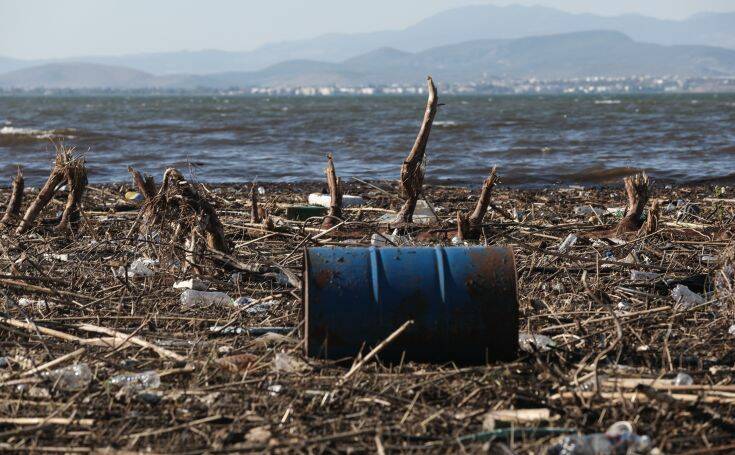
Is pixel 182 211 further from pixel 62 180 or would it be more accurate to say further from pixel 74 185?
pixel 62 180

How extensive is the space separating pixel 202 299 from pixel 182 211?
2.24ft

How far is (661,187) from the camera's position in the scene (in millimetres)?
12406

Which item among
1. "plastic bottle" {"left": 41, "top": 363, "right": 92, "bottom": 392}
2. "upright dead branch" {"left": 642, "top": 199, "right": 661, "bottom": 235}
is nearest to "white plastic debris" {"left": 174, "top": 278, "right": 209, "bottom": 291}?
"plastic bottle" {"left": 41, "top": 363, "right": 92, "bottom": 392}

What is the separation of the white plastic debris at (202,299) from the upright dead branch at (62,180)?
2011 mm

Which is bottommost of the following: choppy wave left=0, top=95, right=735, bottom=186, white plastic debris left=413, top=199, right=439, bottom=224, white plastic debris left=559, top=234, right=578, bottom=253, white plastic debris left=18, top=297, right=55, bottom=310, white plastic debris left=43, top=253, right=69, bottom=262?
choppy wave left=0, top=95, right=735, bottom=186

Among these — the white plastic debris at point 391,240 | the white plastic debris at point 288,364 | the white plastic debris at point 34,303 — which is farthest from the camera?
the white plastic debris at point 391,240

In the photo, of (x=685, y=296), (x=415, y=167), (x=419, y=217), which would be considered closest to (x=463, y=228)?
(x=415, y=167)

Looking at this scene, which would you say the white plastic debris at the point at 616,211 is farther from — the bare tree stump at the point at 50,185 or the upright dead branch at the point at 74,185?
the bare tree stump at the point at 50,185

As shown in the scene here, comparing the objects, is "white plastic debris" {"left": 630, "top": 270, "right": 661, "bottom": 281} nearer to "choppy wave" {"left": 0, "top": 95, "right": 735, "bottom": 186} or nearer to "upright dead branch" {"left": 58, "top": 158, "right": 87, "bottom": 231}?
"upright dead branch" {"left": 58, "top": 158, "right": 87, "bottom": 231}

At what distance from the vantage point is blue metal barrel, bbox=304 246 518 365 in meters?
3.89

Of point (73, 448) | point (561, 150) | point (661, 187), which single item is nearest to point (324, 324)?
point (73, 448)

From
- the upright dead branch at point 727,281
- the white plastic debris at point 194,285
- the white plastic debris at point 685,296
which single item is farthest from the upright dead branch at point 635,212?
the white plastic debris at point 194,285

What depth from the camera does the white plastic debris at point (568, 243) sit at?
6.55 m

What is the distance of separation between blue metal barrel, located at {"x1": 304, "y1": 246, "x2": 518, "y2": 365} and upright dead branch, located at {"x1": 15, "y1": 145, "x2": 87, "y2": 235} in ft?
11.2
